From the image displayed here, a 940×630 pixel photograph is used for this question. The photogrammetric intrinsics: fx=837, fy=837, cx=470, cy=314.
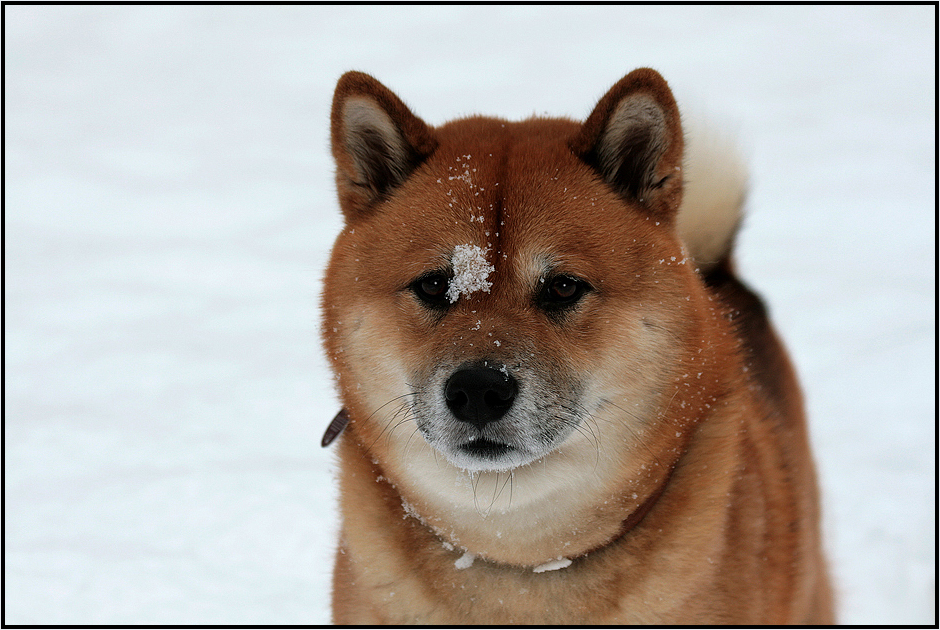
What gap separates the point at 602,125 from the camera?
8.41ft

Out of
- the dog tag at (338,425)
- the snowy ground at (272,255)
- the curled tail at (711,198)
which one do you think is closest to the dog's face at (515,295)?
the dog tag at (338,425)

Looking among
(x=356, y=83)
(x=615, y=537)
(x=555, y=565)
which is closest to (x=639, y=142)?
(x=356, y=83)

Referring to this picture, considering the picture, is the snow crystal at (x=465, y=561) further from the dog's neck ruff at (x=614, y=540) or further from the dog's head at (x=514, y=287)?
the dog's head at (x=514, y=287)

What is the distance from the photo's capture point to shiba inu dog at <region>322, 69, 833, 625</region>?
7.90 ft

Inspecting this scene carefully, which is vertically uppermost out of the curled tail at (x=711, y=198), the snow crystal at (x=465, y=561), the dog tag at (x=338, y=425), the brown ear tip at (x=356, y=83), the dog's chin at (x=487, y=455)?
the brown ear tip at (x=356, y=83)

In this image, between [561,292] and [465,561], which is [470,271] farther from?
[465,561]

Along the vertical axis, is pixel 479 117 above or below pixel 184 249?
above

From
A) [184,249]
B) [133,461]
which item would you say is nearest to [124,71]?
[184,249]

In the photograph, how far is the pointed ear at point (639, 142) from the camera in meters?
2.49

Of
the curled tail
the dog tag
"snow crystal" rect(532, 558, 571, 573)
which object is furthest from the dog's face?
the curled tail

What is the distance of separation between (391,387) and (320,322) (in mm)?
384

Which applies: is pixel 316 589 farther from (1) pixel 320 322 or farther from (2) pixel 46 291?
(2) pixel 46 291

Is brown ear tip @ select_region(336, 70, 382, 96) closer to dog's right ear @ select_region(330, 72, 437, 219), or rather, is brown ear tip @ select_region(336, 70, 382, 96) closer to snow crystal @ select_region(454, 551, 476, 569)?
dog's right ear @ select_region(330, 72, 437, 219)

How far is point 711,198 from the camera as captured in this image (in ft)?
11.2
